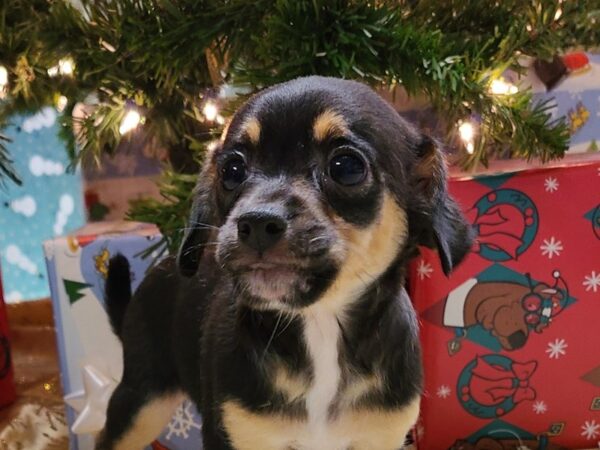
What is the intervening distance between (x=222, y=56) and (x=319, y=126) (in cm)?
41

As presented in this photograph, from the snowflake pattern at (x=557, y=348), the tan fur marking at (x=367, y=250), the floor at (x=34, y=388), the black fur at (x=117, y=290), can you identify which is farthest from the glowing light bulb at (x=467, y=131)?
the floor at (x=34, y=388)

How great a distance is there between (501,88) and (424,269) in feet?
1.31

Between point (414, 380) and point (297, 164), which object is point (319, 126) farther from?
point (414, 380)

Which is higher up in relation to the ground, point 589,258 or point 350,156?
point 350,156

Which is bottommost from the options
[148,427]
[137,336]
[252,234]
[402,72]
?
[148,427]

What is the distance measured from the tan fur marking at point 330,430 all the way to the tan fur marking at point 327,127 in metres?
0.38

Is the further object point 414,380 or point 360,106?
point 414,380

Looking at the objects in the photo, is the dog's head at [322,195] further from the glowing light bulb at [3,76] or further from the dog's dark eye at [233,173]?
the glowing light bulb at [3,76]

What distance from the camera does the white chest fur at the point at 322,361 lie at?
99 centimetres

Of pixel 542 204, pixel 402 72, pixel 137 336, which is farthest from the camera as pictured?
Result: pixel 542 204

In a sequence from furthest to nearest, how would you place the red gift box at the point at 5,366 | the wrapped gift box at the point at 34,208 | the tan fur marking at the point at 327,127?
the wrapped gift box at the point at 34,208 < the red gift box at the point at 5,366 < the tan fur marking at the point at 327,127

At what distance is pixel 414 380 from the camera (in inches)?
40.6

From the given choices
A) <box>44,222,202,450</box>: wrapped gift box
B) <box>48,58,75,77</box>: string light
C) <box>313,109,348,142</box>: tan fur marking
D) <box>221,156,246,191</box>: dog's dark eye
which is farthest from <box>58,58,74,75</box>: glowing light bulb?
<box>313,109,348,142</box>: tan fur marking

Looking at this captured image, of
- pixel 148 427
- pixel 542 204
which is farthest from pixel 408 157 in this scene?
pixel 148 427
